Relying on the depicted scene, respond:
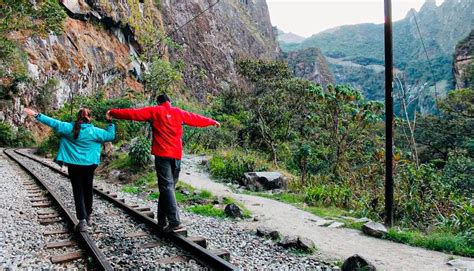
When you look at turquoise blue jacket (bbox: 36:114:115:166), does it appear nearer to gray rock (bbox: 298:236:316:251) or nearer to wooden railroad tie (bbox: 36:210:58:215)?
wooden railroad tie (bbox: 36:210:58:215)

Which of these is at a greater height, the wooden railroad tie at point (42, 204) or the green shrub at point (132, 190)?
the wooden railroad tie at point (42, 204)

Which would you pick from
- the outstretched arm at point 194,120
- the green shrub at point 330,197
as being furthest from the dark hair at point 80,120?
the green shrub at point 330,197

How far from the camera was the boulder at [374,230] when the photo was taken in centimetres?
625

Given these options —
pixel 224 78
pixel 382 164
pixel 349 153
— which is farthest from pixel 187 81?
pixel 382 164

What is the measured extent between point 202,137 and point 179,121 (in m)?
18.0

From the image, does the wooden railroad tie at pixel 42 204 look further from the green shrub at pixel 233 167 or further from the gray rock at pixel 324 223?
the green shrub at pixel 233 167

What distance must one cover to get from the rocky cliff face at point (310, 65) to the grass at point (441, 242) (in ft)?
371

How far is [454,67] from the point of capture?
64.6 metres

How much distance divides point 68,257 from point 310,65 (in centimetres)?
12079

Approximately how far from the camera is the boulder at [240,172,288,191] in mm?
11891

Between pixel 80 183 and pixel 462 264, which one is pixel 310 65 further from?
pixel 80 183

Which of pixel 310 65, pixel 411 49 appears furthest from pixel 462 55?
pixel 411 49

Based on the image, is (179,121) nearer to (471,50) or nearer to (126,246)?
(126,246)

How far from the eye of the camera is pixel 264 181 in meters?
11.9
